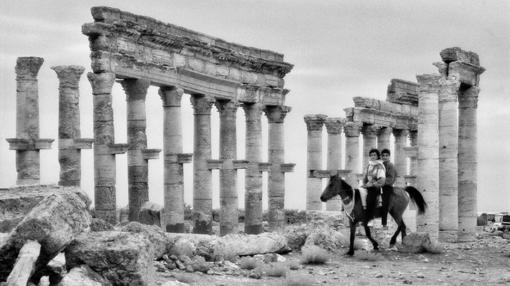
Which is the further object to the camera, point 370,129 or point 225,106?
point 370,129

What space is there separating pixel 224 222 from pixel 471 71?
12177mm

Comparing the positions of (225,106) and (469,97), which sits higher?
(469,97)

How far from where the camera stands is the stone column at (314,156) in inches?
1831

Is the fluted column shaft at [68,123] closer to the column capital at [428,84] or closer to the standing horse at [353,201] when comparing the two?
the standing horse at [353,201]

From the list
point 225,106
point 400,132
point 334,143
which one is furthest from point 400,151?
point 225,106

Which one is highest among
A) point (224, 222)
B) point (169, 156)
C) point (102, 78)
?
point (102, 78)

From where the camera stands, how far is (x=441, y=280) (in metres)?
20.6

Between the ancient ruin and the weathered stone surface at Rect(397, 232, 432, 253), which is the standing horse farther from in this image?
the ancient ruin

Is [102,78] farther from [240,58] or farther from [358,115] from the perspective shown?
[358,115]

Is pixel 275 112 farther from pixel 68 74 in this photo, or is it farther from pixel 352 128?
pixel 68 74

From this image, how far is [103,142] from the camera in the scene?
107ft

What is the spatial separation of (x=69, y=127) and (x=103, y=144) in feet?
4.19

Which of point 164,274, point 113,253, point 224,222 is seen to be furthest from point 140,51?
point 113,253

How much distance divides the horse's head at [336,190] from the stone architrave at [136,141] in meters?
11.9
